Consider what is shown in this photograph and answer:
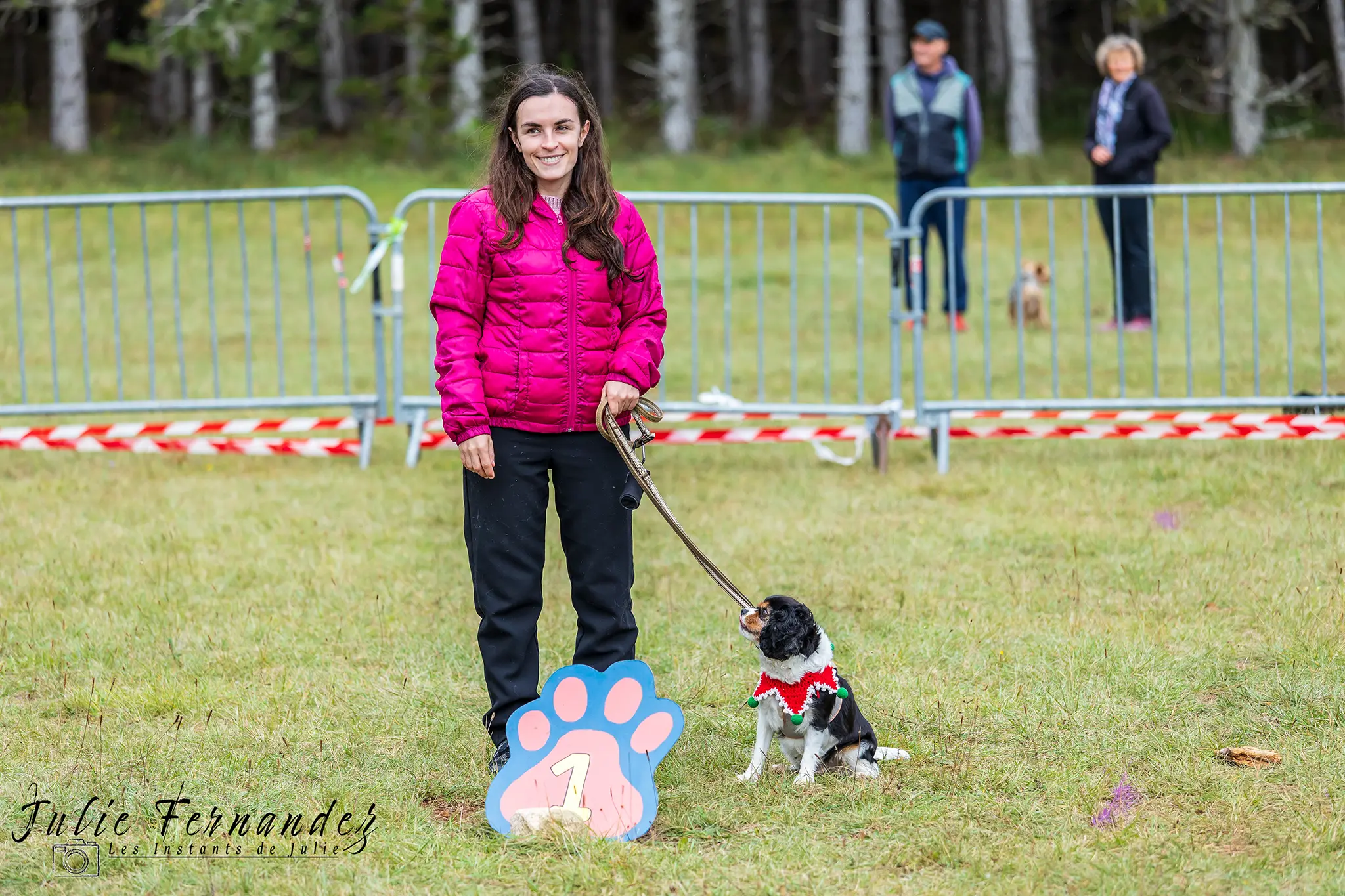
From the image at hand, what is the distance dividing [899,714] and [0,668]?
2779 mm

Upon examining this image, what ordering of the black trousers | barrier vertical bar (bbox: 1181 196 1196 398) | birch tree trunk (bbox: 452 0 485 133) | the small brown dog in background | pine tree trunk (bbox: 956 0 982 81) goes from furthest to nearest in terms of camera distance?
pine tree trunk (bbox: 956 0 982 81) < birch tree trunk (bbox: 452 0 485 133) < the small brown dog in background < barrier vertical bar (bbox: 1181 196 1196 398) < the black trousers

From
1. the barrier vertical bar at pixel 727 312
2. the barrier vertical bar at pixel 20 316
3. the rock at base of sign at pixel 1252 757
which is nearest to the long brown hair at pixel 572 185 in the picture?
the rock at base of sign at pixel 1252 757

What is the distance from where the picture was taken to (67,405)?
8305mm

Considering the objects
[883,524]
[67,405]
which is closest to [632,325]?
[883,524]

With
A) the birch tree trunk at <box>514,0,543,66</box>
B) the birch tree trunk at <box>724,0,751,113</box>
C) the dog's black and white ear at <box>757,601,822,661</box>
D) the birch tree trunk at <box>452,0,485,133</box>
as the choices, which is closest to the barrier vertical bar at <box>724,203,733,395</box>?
the dog's black and white ear at <box>757,601,822,661</box>

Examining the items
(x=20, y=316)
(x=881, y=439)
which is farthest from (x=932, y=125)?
(x=20, y=316)

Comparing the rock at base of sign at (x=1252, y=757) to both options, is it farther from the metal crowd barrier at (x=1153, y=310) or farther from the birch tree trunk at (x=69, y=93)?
the birch tree trunk at (x=69, y=93)

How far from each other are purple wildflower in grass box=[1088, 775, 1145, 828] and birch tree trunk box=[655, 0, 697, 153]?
844 inches

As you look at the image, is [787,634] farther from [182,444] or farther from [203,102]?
[203,102]

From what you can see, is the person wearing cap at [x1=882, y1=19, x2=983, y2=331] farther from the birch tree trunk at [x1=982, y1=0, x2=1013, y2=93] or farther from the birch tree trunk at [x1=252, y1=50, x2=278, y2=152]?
the birch tree trunk at [x1=982, y1=0, x2=1013, y2=93]

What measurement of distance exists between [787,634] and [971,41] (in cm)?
3495

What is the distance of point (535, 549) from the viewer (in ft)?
13.2

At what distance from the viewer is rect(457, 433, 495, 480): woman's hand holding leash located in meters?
3.82

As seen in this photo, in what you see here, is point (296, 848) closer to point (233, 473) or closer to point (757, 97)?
point (233, 473)
